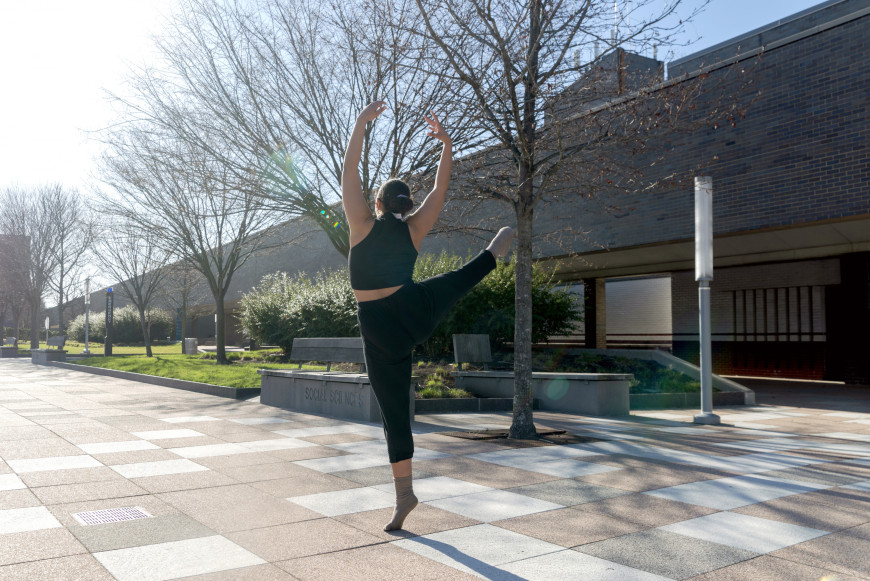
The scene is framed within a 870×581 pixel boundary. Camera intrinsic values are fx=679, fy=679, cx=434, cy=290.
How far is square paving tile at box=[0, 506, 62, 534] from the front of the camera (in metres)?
3.82

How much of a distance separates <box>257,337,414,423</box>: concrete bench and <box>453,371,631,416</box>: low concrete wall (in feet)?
7.21

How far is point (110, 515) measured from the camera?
4.12 meters

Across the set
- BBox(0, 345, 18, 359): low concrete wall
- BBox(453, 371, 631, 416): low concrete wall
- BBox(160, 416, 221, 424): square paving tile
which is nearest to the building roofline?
BBox(453, 371, 631, 416): low concrete wall

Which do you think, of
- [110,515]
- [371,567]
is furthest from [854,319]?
[110,515]

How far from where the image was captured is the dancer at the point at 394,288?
3.58 meters

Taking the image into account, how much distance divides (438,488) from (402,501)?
1.20 meters

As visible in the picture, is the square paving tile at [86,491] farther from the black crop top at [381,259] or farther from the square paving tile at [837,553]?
the square paving tile at [837,553]

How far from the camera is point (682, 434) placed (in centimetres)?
816

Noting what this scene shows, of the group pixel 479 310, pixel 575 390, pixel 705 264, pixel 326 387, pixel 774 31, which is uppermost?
pixel 774 31

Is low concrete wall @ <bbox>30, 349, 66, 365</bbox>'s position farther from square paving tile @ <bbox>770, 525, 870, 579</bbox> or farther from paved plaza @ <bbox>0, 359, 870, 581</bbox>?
square paving tile @ <bbox>770, 525, 870, 579</bbox>

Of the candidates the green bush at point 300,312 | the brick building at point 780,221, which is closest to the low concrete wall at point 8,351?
the green bush at point 300,312

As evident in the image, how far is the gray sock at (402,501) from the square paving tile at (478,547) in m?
0.16

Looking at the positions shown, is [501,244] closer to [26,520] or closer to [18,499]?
[26,520]

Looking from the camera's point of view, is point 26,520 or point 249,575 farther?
point 26,520
